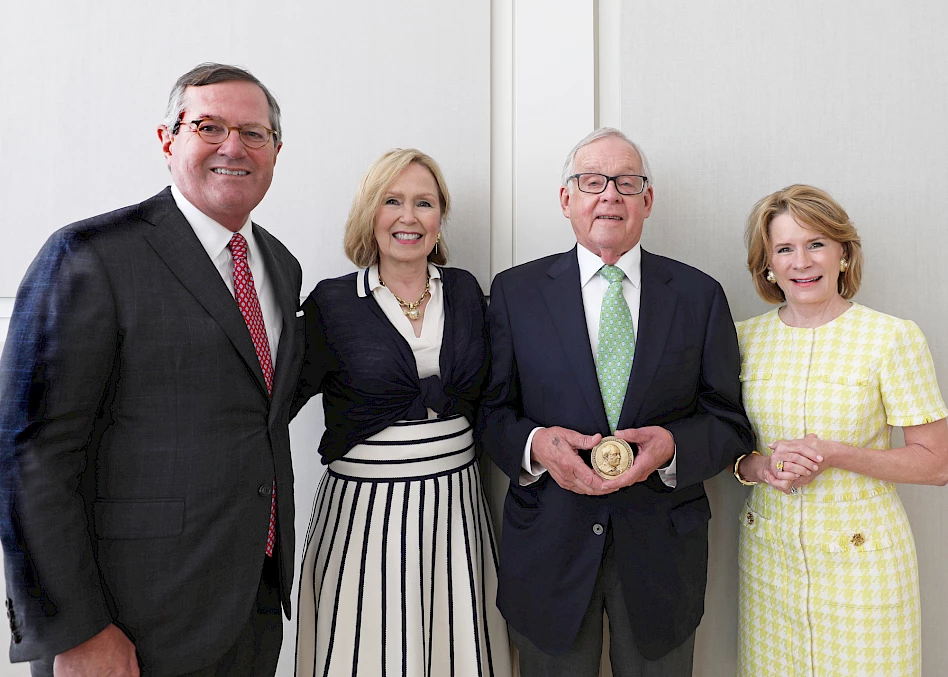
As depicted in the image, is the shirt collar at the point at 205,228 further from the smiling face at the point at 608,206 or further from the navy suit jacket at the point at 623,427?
the smiling face at the point at 608,206

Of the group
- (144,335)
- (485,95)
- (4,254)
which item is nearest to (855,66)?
(485,95)

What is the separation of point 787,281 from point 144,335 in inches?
74.0

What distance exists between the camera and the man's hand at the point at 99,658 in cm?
125

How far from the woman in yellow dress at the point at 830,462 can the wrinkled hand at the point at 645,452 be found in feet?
1.29

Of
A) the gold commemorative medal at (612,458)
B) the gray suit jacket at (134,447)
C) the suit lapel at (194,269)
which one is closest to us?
the gray suit jacket at (134,447)

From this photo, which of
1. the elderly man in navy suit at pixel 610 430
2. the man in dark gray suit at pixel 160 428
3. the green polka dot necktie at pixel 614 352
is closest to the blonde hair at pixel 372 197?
the man in dark gray suit at pixel 160 428

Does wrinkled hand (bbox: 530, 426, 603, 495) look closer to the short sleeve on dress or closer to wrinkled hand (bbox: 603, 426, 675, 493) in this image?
wrinkled hand (bbox: 603, 426, 675, 493)

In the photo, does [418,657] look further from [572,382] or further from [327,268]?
A: [327,268]

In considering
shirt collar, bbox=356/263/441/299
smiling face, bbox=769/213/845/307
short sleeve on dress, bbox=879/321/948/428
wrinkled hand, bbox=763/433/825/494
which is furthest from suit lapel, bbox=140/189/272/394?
short sleeve on dress, bbox=879/321/948/428

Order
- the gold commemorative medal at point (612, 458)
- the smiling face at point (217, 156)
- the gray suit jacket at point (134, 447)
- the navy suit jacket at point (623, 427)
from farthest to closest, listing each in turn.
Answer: the navy suit jacket at point (623, 427) → the gold commemorative medal at point (612, 458) → the smiling face at point (217, 156) → the gray suit jacket at point (134, 447)

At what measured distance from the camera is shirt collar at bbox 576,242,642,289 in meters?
1.90

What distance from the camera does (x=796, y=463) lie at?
5.76 feet

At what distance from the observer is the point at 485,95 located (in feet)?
7.69

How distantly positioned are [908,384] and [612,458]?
97cm
